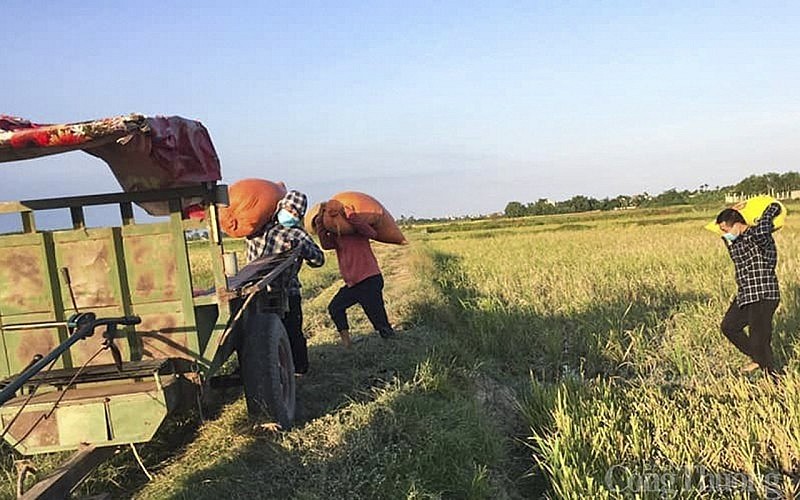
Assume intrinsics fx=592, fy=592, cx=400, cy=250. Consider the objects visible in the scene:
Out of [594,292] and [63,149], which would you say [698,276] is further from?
[63,149]

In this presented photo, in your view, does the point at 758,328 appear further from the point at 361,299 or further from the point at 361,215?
the point at 361,215

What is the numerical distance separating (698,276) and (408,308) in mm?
4890

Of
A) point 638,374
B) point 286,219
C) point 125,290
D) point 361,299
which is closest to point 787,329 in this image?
point 638,374

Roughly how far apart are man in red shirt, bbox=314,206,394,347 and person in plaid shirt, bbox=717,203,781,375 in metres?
3.27

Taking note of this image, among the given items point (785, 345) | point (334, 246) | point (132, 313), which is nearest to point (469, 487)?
point (132, 313)

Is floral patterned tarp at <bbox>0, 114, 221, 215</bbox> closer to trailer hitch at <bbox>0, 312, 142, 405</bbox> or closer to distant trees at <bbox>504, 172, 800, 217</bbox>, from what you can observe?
trailer hitch at <bbox>0, 312, 142, 405</bbox>

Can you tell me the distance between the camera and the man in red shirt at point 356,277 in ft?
19.0

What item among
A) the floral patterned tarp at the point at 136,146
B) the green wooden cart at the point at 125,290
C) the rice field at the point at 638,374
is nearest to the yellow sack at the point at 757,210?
the rice field at the point at 638,374

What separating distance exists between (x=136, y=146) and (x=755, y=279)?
16.8ft

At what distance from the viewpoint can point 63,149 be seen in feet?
8.82

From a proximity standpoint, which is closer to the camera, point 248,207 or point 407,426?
point 407,426

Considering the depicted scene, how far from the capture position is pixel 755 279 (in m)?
5.29

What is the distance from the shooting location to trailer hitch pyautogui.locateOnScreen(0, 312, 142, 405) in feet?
6.70

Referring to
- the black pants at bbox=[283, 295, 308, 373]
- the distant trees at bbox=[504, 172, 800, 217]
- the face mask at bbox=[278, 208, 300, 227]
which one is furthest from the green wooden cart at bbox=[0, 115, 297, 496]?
the distant trees at bbox=[504, 172, 800, 217]
